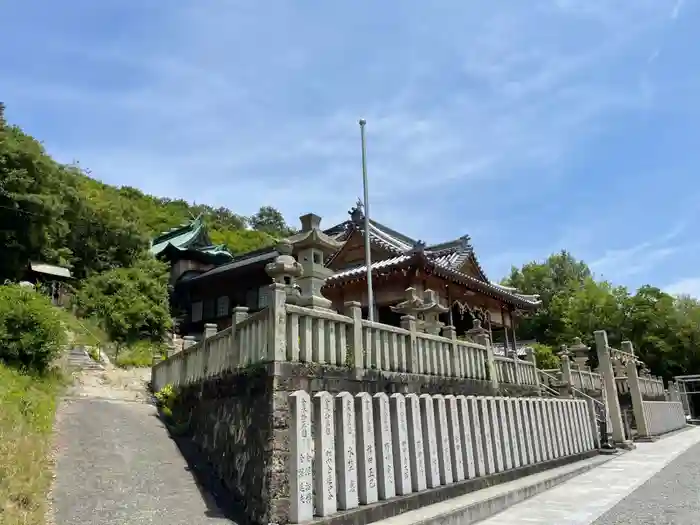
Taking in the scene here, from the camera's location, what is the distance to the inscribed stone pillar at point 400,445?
8.30 metres

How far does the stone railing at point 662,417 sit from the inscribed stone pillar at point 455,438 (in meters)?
19.2

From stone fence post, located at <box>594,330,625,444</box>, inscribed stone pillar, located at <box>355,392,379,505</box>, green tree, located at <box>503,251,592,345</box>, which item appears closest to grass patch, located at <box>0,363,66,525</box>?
inscribed stone pillar, located at <box>355,392,379,505</box>

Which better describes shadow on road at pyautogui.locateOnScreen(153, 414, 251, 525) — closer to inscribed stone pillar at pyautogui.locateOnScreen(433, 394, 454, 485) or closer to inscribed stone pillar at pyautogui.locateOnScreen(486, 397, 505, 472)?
inscribed stone pillar at pyautogui.locateOnScreen(433, 394, 454, 485)

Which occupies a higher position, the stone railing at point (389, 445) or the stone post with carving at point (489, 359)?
the stone post with carving at point (489, 359)

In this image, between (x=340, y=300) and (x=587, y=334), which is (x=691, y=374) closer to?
(x=587, y=334)

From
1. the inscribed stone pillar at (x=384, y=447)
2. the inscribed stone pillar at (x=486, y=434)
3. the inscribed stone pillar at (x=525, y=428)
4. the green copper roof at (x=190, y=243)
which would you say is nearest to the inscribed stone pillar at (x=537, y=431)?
the inscribed stone pillar at (x=525, y=428)

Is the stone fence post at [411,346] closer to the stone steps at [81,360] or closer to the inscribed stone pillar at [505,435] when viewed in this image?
the inscribed stone pillar at [505,435]

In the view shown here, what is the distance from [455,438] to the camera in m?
9.98

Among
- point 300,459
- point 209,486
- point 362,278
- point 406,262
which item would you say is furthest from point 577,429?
point 300,459

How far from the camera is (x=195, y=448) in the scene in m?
10.6

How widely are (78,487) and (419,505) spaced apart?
17.0 feet

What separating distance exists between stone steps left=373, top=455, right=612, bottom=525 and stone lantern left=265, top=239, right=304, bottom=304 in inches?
146

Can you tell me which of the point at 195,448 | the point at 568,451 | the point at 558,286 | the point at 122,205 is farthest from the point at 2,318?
the point at 558,286

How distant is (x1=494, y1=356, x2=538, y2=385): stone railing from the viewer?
14.3 metres
